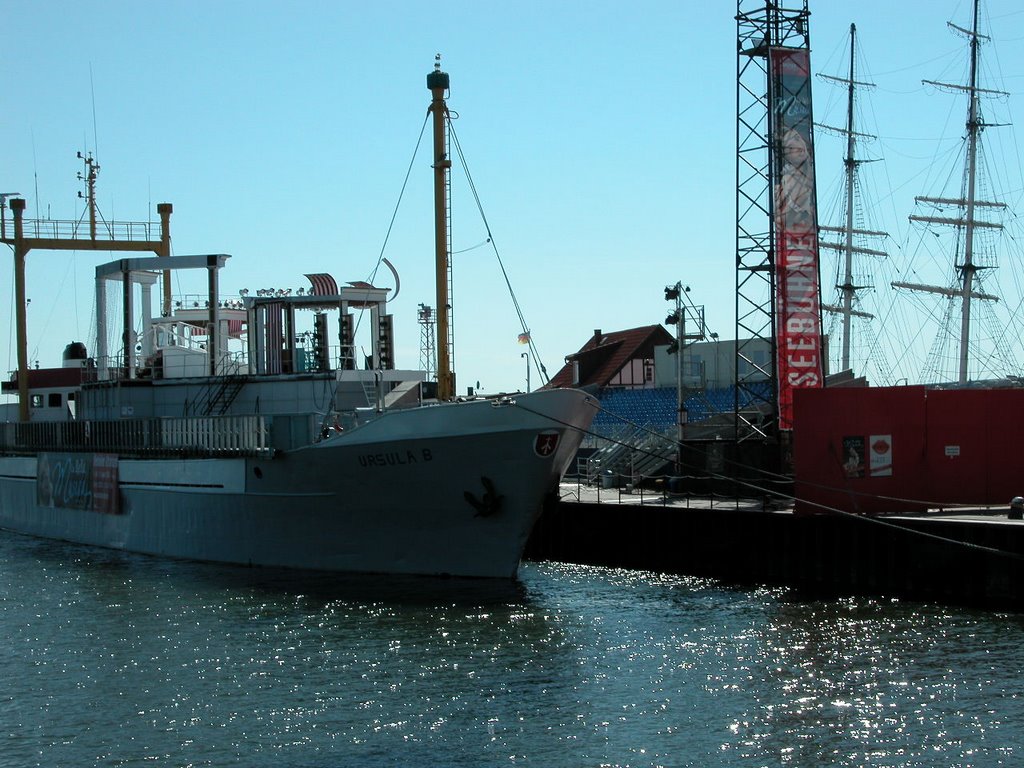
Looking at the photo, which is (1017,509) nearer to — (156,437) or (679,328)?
(679,328)

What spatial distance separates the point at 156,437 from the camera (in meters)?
31.0

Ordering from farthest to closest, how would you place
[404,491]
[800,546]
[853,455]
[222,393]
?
[222,393], [853,455], [800,546], [404,491]

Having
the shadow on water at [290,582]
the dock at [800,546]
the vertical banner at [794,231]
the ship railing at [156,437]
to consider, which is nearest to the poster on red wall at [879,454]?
the dock at [800,546]

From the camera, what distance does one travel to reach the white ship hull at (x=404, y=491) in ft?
78.4

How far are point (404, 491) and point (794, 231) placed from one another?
14.7m

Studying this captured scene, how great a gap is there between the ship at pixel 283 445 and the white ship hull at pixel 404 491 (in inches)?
1.5

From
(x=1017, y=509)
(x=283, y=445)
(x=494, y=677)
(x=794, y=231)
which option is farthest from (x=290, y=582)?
(x=794, y=231)

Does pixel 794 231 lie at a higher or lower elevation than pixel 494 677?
higher

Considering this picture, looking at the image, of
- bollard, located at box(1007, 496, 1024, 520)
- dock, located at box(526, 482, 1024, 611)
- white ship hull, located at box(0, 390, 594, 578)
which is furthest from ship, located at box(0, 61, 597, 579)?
bollard, located at box(1007, 496, 1024, 520)

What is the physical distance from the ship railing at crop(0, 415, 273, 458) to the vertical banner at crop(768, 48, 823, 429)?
14119 millimetres

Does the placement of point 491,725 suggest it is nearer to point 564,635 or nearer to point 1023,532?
point 564,635

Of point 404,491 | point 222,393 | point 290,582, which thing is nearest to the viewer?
point 404,491

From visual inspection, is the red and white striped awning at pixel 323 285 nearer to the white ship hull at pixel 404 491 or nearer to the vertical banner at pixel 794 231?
the white ship hull at pixel 404 491

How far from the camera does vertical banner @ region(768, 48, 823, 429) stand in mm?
32750
